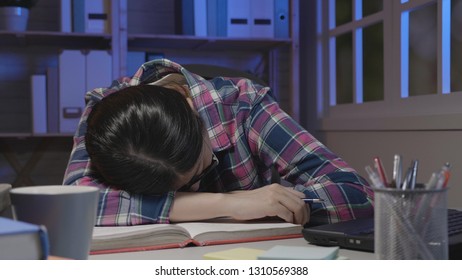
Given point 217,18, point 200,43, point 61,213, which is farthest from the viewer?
point 200,43

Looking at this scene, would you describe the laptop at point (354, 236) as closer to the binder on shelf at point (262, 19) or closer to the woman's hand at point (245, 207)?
the woman's hand at point (245, 207)

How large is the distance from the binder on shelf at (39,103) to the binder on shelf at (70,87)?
0.25ft

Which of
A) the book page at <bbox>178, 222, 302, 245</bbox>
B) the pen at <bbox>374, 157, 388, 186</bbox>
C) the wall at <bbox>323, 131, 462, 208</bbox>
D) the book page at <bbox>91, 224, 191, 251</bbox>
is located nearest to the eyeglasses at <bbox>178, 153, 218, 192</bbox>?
the book page at <bbox>178, 222, 302, 245</bbox>

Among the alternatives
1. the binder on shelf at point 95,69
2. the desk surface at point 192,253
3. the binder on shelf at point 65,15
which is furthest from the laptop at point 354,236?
the binder on shelf at point 65,15

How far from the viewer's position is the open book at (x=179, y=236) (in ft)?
2.81

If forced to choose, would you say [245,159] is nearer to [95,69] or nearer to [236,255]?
[236,255]

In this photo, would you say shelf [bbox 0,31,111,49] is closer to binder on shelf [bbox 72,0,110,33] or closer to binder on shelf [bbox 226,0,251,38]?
binder on shelf [bbox 72,0,110,33]

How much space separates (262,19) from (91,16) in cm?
83

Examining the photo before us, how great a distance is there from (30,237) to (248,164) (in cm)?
96

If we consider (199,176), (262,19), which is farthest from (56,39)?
(199,176)

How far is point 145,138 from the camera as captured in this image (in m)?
1.00

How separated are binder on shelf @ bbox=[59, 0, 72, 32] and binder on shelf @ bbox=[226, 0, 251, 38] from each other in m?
0.75
